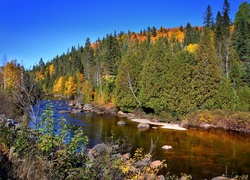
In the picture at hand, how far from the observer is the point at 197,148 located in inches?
891

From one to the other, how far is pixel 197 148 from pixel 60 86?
7720 centimetres

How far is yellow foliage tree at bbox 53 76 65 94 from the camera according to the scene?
91.4 metres

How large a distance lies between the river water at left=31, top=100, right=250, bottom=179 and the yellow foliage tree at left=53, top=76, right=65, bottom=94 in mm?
62496

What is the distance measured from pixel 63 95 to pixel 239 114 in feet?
220

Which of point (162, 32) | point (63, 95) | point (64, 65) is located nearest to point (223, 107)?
point (63, 95)

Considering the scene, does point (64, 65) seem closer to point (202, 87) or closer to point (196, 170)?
point (202, 87)

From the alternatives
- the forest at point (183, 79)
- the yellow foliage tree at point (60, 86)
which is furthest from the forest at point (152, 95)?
the yellow foliage tree at point (60, 86)

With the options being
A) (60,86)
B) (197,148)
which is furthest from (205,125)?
(60,86)

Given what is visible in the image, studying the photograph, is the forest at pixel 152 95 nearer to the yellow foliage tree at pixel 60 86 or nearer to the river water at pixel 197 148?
the river water at pixel 197 148

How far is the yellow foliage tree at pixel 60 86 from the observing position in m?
91.4

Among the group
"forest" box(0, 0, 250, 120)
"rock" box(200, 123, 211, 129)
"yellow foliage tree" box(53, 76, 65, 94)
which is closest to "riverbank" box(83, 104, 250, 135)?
"rock" box(200, 123, 211, 129)

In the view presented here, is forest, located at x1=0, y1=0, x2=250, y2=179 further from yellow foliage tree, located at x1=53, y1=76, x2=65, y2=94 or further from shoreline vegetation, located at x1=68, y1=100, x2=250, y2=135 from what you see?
yellow foliage tree, located at x1=53, y1=76, x2=65, y2=94

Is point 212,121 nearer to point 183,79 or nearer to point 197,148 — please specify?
point 183,79

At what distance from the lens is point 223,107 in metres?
36.2
